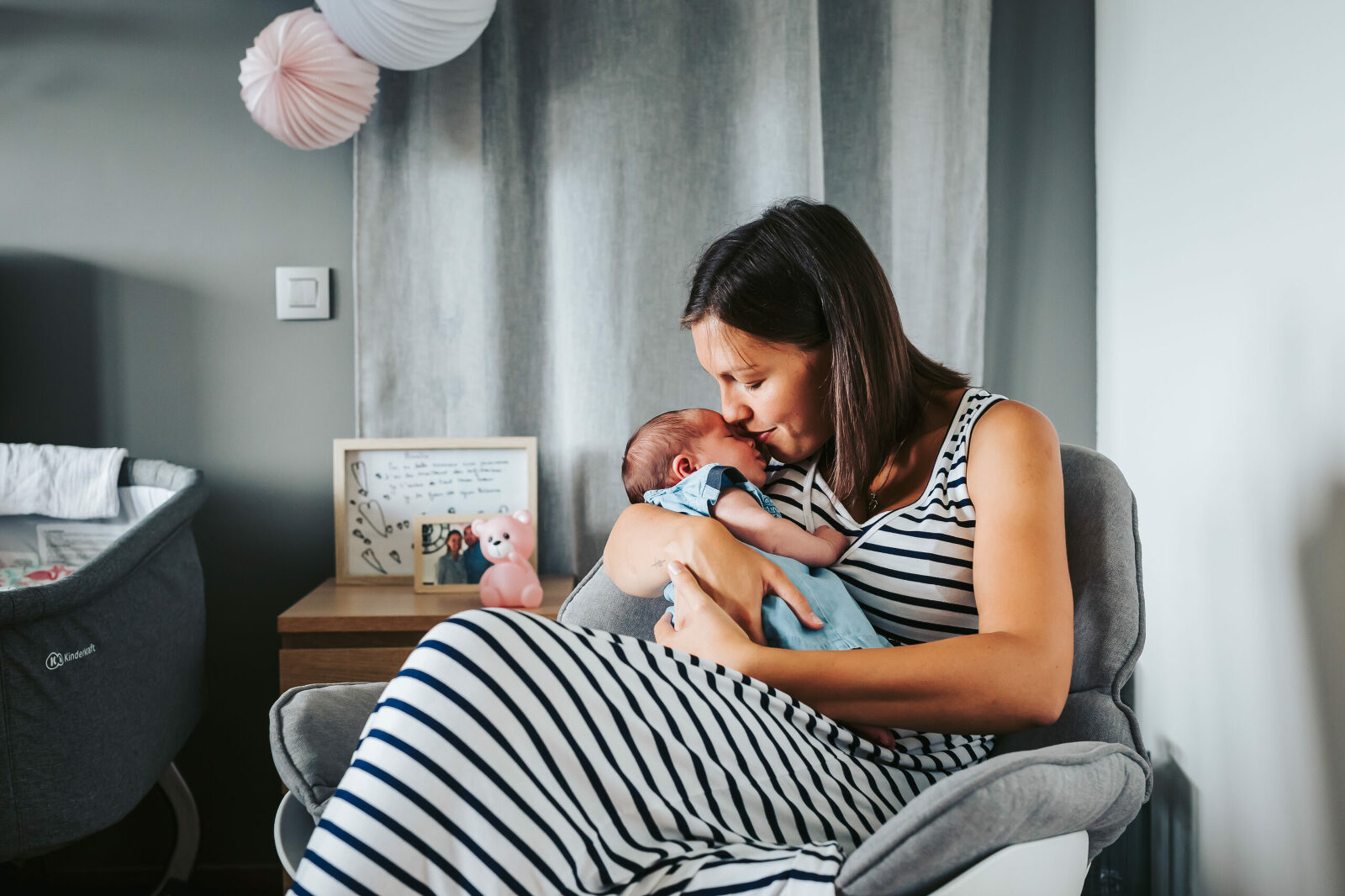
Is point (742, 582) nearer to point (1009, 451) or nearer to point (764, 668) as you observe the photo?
point (764, 668)

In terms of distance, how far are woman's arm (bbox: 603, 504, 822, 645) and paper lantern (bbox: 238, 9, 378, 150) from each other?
45.2 inches

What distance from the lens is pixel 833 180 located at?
190cm

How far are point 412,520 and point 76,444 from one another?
0.85 meters

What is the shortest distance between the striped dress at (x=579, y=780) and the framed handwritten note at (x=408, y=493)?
1.14 meters

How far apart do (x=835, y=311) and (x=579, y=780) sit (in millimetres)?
650

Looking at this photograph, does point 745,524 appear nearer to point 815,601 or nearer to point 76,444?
point 815,601

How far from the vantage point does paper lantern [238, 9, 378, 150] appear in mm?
Result: 1616

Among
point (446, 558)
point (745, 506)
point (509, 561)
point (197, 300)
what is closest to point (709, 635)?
point (745, 506)

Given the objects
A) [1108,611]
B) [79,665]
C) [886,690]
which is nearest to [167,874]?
[79,665]

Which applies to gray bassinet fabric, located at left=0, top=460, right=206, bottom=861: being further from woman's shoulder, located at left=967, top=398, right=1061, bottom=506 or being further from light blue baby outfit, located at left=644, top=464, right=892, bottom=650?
woman's shoulder, located at left=967, top=398, right=1061, bottom=506

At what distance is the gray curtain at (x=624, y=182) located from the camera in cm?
183

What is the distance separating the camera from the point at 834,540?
Answer: 109 cm

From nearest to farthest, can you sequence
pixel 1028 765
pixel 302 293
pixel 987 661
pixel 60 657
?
pixel 1028 765
pixel 987 661
pixel 60 657
pixel 302 293

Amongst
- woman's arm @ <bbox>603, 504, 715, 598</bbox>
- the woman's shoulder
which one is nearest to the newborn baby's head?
woman's arm @ <bbox>603, 504, 715, 598</bbox>
